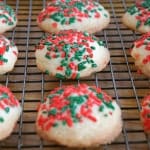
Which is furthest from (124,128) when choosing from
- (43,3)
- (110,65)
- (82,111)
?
(43,3)

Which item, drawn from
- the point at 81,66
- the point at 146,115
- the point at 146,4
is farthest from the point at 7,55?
the point at 146,4

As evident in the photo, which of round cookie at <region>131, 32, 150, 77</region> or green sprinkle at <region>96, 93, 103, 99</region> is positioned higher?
green sprinkle at <region>96, 93, 103, 99</region>

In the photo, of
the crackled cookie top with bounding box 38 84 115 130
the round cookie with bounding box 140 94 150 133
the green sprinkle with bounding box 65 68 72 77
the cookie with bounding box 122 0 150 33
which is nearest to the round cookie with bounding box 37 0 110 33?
the cookie with bounding box 122 0 150 33

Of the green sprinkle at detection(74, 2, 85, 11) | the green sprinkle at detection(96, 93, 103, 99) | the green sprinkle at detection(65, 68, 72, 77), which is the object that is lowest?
the green sprinkle at detection(65, 68, 72, 77)

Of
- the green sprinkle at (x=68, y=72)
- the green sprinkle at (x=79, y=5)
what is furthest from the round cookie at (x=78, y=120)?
the green sprinkle at (x=79, y=5)

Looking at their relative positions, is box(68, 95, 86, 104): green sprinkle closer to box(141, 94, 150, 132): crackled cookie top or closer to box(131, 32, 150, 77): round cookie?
box(141, 94, 150, 132): crackled cookie top

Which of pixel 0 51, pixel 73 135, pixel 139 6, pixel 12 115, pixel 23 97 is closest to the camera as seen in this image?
pixel 73 135

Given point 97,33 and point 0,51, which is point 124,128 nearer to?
point 0,51
